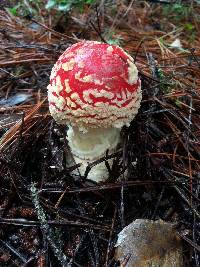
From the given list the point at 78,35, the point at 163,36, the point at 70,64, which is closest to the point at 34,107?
the point at 70,64

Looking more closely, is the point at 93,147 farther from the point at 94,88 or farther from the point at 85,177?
the point at 94,88

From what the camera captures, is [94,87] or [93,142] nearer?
[94,87]

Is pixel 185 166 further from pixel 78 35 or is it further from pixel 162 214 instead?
pixel 78 35

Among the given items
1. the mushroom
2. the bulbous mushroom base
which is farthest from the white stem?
the mushroom

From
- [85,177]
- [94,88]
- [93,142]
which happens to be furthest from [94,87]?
[85,177]

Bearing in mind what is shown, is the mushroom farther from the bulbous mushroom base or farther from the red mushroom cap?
the bulbous mushroom base

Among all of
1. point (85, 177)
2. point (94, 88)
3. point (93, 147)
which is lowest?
point (85, 177)
